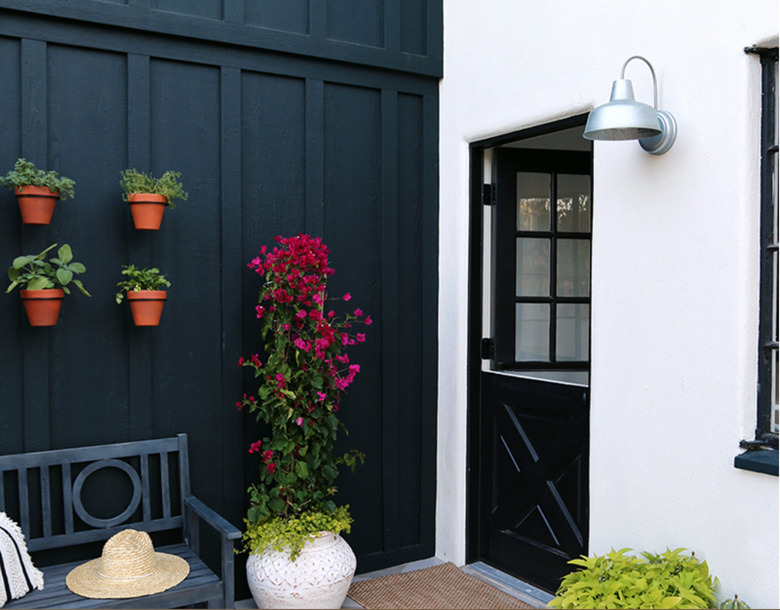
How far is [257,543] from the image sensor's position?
10.4ft

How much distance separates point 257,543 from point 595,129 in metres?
2.11

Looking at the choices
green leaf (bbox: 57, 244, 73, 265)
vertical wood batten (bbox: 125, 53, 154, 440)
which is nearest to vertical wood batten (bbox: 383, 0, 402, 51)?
vertical wood batten (bbox: 125, 53, 154, 440)

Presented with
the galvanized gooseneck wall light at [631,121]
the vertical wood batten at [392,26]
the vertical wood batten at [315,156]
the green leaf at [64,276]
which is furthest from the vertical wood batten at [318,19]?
the green leaf at [64,276]

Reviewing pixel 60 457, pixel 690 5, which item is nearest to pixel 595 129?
pixel 690 5

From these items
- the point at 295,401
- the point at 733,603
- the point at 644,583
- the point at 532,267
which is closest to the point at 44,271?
the point at 295,401

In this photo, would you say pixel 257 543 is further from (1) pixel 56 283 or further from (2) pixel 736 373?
(2) pixel 736 373

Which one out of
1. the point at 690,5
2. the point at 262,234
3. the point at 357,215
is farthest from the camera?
the point at 357,215

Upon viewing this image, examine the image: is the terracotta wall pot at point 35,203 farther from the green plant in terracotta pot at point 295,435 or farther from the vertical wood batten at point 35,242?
the green plant in terracotta pot at point 295,435

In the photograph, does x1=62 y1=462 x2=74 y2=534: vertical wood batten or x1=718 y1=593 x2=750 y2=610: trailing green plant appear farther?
x1=62 y1=462 x2=74 y2=534: vertical wood batten

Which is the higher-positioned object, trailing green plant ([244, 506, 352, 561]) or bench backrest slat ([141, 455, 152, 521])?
bench backrest slat ([141, 455, 152, 521])

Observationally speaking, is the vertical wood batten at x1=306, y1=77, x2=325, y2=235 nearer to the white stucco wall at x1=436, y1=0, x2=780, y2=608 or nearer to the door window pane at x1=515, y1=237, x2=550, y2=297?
the white stucco wall at x1=436, y1=0, x2=780, y2=608

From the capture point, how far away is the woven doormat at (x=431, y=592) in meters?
3.39

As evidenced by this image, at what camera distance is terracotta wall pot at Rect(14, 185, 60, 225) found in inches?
110

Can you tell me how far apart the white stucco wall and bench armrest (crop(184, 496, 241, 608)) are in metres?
1.48
